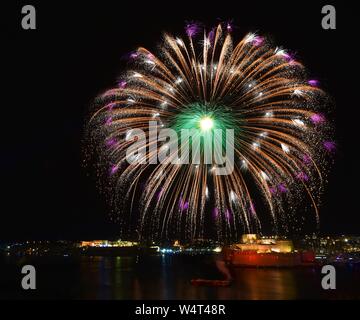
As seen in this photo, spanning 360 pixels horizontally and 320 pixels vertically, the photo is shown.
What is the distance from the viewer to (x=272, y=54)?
1006 inches

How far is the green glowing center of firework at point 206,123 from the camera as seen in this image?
26156mm

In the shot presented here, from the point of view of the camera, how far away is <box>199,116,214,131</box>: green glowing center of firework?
85.8 ft

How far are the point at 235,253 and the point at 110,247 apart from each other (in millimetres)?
124699

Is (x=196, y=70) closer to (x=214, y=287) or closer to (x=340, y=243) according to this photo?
(x=214, y=287)

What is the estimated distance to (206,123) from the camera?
26.2 metres

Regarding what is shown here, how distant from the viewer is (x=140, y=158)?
91.6 ft

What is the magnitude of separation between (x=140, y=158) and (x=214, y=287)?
14587 millimetres
